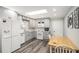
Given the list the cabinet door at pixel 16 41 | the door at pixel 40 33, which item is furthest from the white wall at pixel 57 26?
the cabinet door at pixel 16 41

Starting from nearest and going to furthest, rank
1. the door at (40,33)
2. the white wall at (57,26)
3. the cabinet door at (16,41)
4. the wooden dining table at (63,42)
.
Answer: the wooden dining table at (63,42) < the white wall at (57,26) < the door at (40,33) < the cabinet door at (16,41)

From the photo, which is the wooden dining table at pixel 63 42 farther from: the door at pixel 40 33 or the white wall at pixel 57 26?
the door at pixel 40 33

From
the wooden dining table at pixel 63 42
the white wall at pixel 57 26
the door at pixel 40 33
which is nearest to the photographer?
the wooden dining table at pixel 63 42

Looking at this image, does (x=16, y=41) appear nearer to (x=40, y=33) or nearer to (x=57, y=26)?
(x=40, y=33)

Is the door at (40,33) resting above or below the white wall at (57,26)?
below

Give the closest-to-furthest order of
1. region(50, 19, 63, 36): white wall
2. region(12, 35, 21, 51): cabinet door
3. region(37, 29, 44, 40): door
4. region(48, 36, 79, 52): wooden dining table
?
1. region(48, 36, 79, 52): wooden dining table
2. region(50, 19, 63, 36): white wall
3. region(37, 29, 44, 40): door
4. region(12, 35, 21, 51): cabinet door

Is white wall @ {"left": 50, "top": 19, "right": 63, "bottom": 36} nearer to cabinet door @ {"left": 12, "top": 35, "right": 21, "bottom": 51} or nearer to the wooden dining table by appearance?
the wooden dining table

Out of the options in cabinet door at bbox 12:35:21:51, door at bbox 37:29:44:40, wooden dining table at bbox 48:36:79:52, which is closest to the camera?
wooden dining table at bbox 48:36:79:52

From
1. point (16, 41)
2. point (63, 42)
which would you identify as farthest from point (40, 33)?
point (16, 41)

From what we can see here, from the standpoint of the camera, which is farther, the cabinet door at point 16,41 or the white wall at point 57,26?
the cabinet door at point 16,41

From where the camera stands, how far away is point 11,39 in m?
2.05

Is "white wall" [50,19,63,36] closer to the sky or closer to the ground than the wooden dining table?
closer to the sky

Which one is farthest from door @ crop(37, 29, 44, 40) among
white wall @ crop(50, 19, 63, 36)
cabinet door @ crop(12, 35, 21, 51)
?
cabinet door @ crop(12, 35, 21, 51)

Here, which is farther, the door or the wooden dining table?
the door
